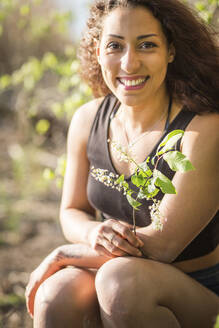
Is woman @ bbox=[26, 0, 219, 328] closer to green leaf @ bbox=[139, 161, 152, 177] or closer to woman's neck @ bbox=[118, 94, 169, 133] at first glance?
woman's neck @ bbox=[118, 94, 169, 133]

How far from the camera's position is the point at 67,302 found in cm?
167

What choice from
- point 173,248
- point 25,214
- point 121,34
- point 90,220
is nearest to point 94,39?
point 121,34

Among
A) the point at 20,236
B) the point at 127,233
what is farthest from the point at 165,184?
the point at 20,236

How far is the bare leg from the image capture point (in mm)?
1644

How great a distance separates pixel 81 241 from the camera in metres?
1.95

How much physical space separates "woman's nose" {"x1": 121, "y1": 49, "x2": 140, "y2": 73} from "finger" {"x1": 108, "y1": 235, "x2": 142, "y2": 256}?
0.69 m

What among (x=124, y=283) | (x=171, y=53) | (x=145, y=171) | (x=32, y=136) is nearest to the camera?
(x=145, y=171)

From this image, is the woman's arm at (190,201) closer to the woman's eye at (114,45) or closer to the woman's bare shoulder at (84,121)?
the woman's eye at (114,45)

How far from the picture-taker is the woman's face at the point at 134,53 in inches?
69.6

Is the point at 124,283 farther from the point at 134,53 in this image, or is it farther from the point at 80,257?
the point at 134,53

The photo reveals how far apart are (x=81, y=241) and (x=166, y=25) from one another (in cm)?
100

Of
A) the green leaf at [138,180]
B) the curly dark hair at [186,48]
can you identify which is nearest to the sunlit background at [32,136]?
the curly dark hair at [186,48]

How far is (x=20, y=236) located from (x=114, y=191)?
5.24 feet

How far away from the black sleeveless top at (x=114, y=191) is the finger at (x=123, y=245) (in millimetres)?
234
